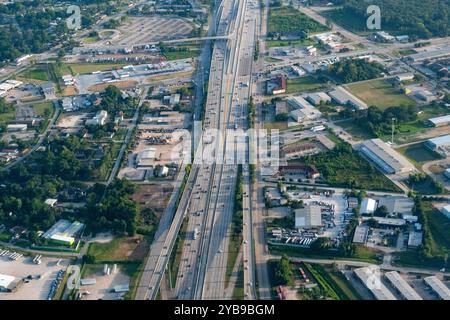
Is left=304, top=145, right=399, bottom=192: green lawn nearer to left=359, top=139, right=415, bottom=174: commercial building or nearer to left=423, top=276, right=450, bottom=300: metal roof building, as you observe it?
left=359, top=139, right=415, bottom=174: commercial building

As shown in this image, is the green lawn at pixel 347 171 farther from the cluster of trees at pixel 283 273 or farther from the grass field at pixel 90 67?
the grass field at pixel 90 67

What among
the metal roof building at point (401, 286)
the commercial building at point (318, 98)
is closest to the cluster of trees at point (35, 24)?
the commercial building at point (318, 98)

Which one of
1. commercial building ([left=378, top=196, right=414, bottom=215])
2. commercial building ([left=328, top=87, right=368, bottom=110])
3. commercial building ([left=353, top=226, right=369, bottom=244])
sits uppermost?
commercial building ([left=328, top=87, right=368, bottom=110])

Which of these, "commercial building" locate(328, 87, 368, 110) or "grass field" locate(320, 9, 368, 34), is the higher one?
"grass field" locate(320, 9, 368, 34)

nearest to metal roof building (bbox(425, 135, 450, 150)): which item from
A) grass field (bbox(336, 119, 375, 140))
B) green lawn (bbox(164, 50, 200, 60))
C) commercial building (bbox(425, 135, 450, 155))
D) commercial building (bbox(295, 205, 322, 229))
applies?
commercial building (bbox(425, 135, 450, 155))

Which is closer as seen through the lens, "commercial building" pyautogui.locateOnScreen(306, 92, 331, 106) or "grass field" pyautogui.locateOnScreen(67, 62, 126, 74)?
"commercial building" pyautogui.locateOnScreen(306, 92, 331, 106)

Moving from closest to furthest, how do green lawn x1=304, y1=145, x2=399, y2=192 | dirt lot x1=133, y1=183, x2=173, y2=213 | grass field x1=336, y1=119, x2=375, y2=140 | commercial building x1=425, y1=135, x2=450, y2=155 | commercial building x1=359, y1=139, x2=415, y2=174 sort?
dirt lot x1=133, y1=183, x2=173, y2=213 → green lawn x1=304, y1=145, x2=399, y2=192 → commercial building x1=359, y1=139, x2=415, y2=174 → commercial building x1=425, y1=135, x2=450, y2=155 → grass field x1=336, y1=119, x2=375, y2=140
